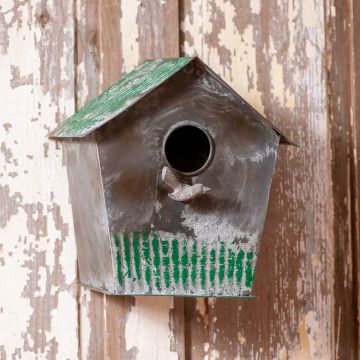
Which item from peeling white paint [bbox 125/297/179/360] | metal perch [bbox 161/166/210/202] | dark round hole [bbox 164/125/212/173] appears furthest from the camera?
peeling white paint [bbox 125/297/179/360]

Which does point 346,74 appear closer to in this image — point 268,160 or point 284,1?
point 284,1

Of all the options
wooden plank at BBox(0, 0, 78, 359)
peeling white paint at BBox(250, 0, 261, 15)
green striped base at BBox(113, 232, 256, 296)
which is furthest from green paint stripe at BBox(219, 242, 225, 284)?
peeling white paint at BBox(250, 0, 261, 15)

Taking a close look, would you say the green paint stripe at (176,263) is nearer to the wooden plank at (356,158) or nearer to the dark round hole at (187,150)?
the dark round hole at (187,150)

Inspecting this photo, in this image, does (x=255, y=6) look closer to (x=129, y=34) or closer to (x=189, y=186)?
(x=129, y=34)

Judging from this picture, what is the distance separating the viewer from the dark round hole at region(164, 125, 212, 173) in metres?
1.02

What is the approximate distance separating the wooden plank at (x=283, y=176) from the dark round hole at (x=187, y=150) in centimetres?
17

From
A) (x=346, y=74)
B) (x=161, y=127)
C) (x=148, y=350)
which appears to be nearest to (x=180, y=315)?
(x=148, y=350)

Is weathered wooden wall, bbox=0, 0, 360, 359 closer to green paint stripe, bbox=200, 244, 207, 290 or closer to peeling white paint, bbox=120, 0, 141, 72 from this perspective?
peeling white paint, bbox=120, 0, 141, 72

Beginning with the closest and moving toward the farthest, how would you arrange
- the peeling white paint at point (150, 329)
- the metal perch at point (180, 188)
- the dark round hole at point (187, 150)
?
the metal perch at point (180, 188) < the dark round hole at point (187, 150) < the peeling white paint at point (150, 329)

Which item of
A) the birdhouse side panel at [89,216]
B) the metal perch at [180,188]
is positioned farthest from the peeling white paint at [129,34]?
the metal perch at [180,188]

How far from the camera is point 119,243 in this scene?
0.93 meters

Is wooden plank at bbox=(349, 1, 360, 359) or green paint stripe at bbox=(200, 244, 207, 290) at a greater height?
wooden plank at bbox=(349, 1, 360, 359)

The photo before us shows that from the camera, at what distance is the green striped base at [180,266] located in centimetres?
94

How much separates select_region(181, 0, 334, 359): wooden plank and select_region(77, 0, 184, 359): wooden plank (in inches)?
1.4
